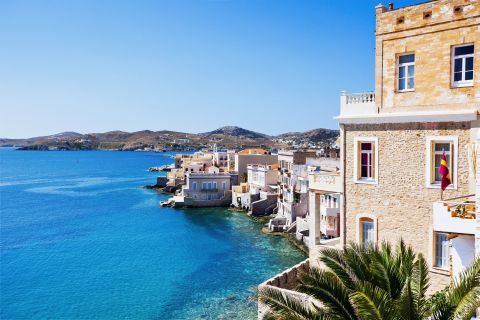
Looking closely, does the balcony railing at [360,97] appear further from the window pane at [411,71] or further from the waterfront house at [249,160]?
the waterfront house at [249,160]

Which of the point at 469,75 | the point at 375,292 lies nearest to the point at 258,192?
the point at 469,75

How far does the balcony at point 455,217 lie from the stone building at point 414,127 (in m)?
1.31

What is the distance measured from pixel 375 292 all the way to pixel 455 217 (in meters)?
4.35

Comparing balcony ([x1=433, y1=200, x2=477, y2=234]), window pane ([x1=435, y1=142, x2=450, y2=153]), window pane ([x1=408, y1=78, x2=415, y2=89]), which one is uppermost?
window pane ([x1=408, y1=78, x2=415, y2=89])

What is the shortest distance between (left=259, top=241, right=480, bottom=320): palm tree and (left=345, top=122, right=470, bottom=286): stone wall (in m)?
4.38

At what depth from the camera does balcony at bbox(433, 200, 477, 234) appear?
10086mm

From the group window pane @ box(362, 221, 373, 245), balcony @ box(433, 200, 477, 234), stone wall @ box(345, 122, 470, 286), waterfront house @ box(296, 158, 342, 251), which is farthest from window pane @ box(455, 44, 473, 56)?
window pane @ box(362, 221, 373, 245)

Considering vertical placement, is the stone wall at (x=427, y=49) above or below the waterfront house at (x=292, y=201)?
above

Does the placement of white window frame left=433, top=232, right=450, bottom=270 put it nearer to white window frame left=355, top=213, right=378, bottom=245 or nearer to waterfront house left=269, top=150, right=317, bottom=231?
white window frame left=355, top=213, right=378, bottom=245

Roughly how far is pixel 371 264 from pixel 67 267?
31533mm

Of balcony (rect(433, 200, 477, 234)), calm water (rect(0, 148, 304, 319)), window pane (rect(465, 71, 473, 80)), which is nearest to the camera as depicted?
balcony (rect(433, 200, 477, 234))

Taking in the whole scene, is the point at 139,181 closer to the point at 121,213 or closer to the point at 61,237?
the point at 121,213

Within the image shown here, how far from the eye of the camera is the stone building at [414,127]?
13.0 meters

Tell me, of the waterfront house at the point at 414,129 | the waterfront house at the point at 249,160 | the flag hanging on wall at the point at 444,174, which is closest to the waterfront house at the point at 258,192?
the waterfront house at the point at 249,160
